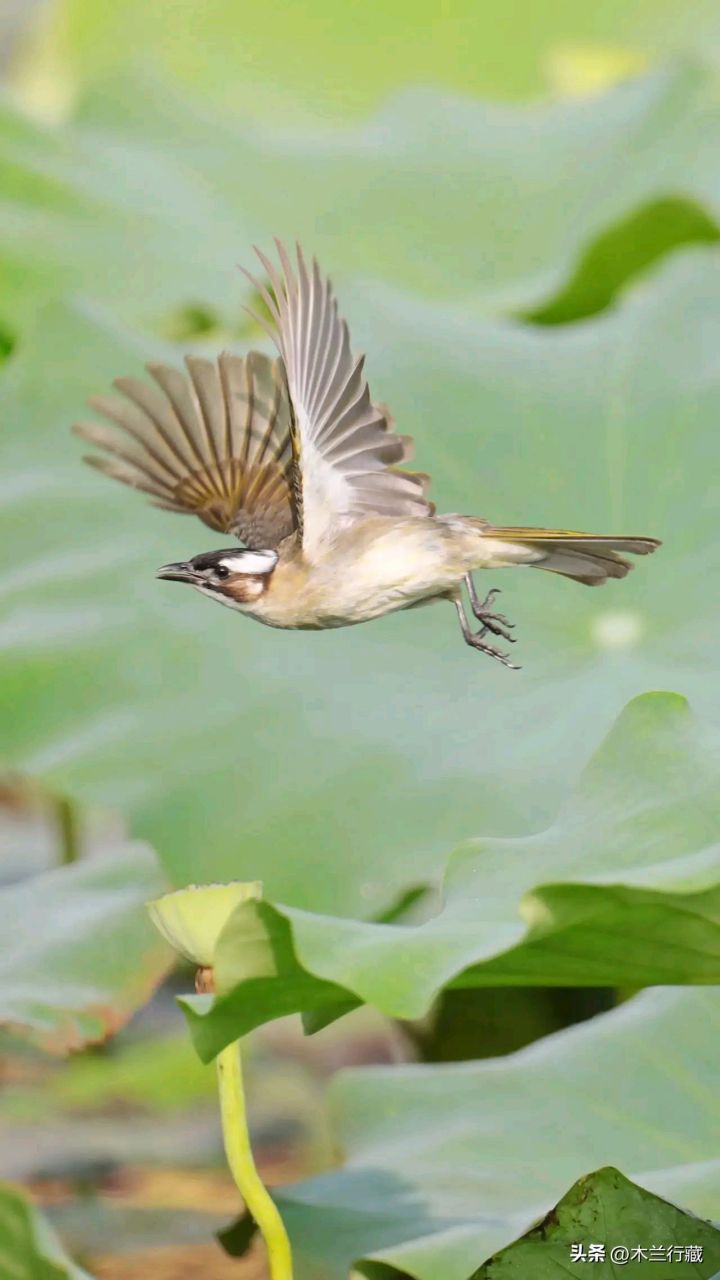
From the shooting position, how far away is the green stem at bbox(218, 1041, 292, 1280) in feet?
4.90

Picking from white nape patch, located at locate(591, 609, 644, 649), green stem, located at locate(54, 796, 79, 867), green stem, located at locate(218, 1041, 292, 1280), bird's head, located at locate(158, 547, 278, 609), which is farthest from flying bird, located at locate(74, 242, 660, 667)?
green stem, located at locate(54, 796, 79, 867)

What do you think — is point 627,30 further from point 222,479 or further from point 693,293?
point 222,479

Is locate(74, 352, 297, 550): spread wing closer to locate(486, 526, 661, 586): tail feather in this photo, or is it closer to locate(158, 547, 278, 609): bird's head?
locate(158, 547, 278, 609): bird's head

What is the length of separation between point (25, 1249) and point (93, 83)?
2.47 m

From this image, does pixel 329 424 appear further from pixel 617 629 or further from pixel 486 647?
pixel 617 629

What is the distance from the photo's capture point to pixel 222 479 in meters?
2.04

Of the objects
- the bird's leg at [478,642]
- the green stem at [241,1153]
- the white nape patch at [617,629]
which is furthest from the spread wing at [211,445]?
the green stem at [241,1153]

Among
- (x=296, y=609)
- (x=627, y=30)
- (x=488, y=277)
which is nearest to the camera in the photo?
(x=296, y=609)

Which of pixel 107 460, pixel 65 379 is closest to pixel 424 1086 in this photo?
pixel 107 460

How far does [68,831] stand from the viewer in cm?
296

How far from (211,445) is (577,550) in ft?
1.41

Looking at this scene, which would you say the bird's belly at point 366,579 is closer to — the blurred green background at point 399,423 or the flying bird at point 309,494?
the flying bird at point 309,494

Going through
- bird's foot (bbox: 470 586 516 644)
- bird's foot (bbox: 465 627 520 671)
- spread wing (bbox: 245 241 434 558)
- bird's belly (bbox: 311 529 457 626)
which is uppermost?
spread wing (bbox: 245 241 434 558)

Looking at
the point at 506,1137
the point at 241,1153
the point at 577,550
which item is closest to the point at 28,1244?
the point at 241,1153
